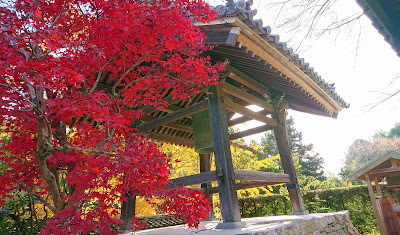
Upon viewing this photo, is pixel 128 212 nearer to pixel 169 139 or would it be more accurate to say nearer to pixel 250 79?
pixel 169 139

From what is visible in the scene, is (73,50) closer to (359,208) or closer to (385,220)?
(385,220)

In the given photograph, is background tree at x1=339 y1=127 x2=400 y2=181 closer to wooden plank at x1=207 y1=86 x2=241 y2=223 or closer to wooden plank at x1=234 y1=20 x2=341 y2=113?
wooden plank at x1=234 y1=20 x2=341 y2=113

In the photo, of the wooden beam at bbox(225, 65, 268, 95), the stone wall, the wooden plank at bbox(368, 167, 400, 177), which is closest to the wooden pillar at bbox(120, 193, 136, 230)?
the stone wall


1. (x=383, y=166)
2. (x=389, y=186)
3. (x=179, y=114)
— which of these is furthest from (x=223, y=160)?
(x=389, y=186)

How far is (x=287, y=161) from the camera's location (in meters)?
6.05

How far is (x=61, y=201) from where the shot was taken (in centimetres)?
324

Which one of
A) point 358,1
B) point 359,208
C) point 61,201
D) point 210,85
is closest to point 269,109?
point 210,85

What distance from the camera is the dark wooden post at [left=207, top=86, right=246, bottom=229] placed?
400 cm

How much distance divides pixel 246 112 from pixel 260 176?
4.39ft

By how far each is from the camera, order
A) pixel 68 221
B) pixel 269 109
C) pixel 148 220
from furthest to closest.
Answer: pixel 148 220
pixel 269 109
pixel 68 221

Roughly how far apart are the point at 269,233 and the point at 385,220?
6.44 meters

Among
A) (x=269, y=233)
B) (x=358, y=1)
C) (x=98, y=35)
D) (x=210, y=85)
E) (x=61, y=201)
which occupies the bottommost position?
(x=269, y=233)

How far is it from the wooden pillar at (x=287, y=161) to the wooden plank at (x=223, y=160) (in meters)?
2.31

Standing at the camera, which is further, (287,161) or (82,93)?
(287,161)
